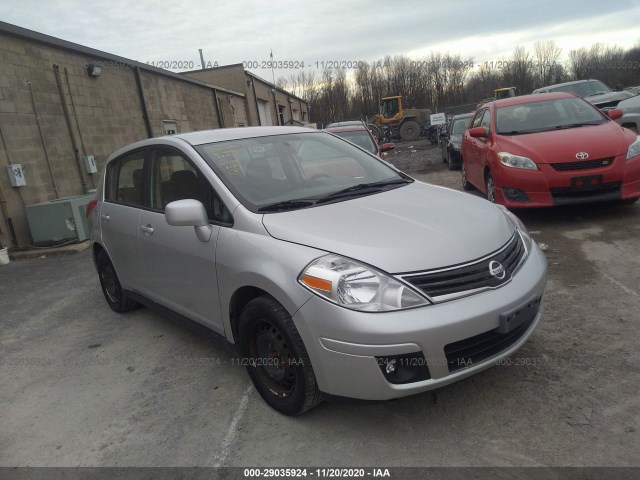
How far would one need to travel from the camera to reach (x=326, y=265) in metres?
2.38

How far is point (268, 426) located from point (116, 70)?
13.6 m

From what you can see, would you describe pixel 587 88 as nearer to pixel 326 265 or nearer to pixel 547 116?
pixel 547 116

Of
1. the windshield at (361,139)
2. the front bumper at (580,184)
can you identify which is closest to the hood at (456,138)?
the windshield at (361,139)

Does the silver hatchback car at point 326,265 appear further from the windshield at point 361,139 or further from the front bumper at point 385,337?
the windshield at point 361,139

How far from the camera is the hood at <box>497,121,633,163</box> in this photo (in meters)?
5.53

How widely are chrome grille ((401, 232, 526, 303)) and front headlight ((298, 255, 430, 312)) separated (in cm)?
7

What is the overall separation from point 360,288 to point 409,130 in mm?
32492

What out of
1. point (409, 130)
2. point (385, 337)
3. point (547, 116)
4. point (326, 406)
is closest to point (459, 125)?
point (547, 116)

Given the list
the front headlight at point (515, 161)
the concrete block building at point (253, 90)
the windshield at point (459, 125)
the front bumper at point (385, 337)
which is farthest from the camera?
the concrete block building at point (253, 90)

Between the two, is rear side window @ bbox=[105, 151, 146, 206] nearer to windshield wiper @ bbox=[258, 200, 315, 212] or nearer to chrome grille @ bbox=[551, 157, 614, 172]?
windshield wiper @ bbox=[258, 200, 315, 212]

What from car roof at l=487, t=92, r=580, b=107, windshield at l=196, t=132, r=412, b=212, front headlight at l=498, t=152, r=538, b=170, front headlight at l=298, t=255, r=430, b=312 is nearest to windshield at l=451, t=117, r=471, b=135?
car roof at l=487, t=92, r=580, b=107

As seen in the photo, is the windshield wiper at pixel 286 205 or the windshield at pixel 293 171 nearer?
the windshield wiper at pixel 286 205

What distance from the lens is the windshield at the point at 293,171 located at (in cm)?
308

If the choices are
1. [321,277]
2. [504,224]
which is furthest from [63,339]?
[504,224]
